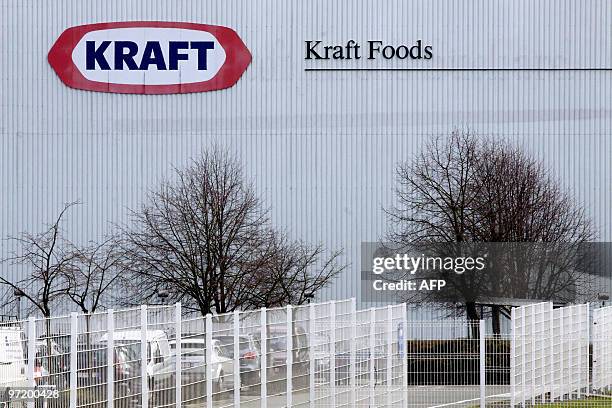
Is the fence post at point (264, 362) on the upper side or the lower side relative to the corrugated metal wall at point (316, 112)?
lower

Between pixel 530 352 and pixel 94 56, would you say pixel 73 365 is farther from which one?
pixel 94 56

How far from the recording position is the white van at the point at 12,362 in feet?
36.3

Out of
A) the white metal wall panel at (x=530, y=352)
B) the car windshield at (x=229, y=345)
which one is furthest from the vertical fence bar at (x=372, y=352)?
the car windshield at (x=229, y=345)

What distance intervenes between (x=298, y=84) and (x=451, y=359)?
965 inches

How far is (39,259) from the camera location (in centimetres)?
4750

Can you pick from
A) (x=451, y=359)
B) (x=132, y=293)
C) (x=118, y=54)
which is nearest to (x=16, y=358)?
(x=451, y=359)

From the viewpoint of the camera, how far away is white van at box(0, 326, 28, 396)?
11.1 m

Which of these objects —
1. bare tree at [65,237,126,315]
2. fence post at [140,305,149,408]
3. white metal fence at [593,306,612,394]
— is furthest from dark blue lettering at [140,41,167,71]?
fence post at [140,305,149,408]

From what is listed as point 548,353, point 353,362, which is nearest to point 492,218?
point 548,353

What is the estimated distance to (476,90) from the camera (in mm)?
48250

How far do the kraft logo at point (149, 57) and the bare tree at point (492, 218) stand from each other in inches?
311

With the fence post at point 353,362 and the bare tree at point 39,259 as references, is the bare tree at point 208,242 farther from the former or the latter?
the fence post at point 353,362

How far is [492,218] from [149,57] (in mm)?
14276
